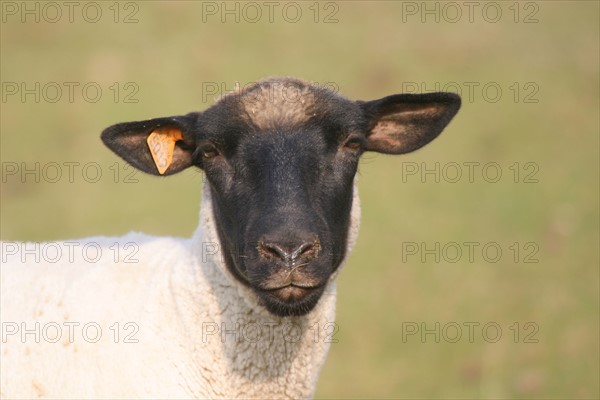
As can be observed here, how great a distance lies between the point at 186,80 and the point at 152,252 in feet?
47.1

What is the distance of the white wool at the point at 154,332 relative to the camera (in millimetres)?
5871

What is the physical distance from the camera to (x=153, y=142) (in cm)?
646

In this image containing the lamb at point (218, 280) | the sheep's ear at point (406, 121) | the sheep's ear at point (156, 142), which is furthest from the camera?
the sheep's ear at point (406, 121)

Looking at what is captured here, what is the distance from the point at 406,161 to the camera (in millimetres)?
18422

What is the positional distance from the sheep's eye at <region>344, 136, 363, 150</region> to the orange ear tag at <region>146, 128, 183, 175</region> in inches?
47.5

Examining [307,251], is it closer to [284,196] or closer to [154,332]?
[284,196]

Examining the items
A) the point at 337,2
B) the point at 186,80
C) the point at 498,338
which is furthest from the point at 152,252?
the point at 337,2

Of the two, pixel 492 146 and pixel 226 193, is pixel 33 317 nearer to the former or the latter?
pixel 226 193

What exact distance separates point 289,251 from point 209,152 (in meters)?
1.20

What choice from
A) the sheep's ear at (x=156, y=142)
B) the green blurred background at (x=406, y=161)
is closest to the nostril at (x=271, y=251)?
the sheep's ear at (x=156, y=142)

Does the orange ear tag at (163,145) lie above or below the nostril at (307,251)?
above

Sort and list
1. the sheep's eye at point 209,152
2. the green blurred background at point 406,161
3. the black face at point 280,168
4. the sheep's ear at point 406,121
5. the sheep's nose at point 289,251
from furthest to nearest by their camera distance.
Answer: the green blurred background at point 406,161 < the sheep's ear at point 406,121 < the sheep's eye at point 209,152 < the black face at point 280,168 < the sheep's nose at point 289,251

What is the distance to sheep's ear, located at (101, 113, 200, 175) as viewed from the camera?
639cm

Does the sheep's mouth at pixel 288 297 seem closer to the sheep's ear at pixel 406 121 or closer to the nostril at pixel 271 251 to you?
the nostril at pixel 271 251
